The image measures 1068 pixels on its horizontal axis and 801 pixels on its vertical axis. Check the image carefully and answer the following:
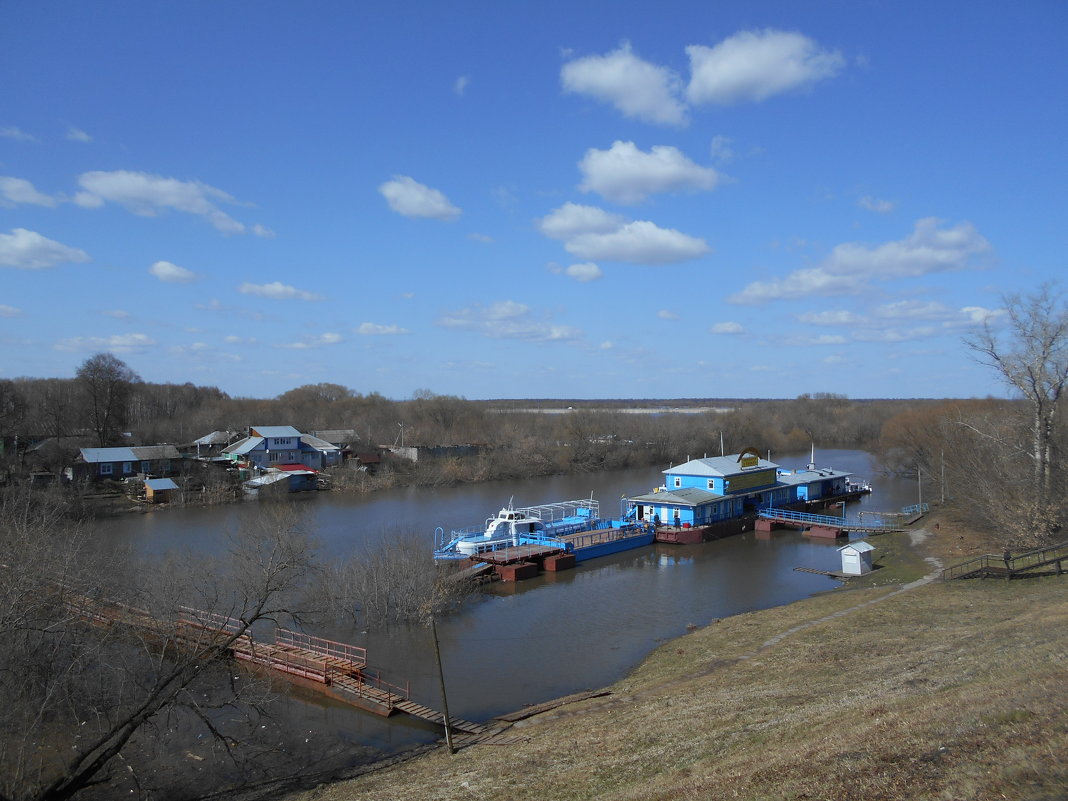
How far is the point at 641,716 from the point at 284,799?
6.92 m

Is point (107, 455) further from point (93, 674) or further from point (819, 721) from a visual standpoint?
point (819, 721)

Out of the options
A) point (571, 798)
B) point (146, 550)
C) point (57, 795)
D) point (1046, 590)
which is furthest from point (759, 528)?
point (57, 795)

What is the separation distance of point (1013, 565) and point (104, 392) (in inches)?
3017

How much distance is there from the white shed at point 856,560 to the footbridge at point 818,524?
10.4 metres

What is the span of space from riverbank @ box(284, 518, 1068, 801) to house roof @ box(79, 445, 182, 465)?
51.6 meters

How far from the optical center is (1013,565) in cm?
2716

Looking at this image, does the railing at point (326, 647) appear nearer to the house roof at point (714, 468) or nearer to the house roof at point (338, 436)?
the house roof at point (714, 468)

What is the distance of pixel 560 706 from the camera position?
1716 centimetres

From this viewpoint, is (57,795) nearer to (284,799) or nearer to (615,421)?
(284,799)

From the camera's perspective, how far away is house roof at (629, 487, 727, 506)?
43031mm

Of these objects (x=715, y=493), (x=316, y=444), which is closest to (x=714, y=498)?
(x=715, y=493)

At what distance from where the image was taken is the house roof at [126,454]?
5756 cm

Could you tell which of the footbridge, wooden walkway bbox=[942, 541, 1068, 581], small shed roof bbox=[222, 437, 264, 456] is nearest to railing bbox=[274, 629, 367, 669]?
wooden walkway bbox=[942, 541, 1068, 581]

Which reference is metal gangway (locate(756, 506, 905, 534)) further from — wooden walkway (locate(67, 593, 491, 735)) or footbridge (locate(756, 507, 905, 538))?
wooden walkway (locate(67, 593, 491, 735))
